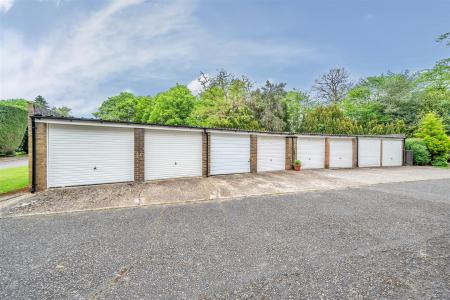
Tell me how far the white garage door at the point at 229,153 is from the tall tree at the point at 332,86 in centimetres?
2285

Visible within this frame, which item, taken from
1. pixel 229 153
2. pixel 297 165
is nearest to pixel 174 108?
pixel 229 153

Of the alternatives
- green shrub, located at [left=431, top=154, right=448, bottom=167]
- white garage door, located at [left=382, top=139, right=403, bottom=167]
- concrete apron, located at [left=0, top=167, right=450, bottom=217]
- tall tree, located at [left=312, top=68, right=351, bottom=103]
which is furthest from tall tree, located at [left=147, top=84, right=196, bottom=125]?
green shrub, located at [left=431, top=154, right=448, bottom=167]

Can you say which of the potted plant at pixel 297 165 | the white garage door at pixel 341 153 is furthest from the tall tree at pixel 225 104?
the potted plant at pixel 297 165

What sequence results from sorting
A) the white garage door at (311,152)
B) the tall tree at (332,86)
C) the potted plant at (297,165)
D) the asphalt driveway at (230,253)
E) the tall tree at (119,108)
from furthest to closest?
the tall tree at (119,108)
the tall tree at (332,86)
the white garage door at (311,152)
the potted plant at (297,165)
the asphalt driveway at (230,253)

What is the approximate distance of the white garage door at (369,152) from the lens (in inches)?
605

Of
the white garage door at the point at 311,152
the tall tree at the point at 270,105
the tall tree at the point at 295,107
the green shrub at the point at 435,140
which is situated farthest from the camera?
the tall tree at the point at 295,107

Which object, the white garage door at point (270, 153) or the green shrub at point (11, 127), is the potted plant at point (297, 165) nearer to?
the white garage door at point (270, 153)

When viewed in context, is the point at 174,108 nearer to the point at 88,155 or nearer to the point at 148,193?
the point at 88,155

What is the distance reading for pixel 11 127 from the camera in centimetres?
1817

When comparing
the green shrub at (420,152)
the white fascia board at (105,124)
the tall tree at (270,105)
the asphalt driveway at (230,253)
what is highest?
the tall tree at (270,105)

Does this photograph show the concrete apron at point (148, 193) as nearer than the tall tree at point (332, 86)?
Yes

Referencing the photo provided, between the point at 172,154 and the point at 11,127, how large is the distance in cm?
1947

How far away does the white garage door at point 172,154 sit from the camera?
897 cm

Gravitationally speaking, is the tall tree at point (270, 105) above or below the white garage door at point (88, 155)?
above
